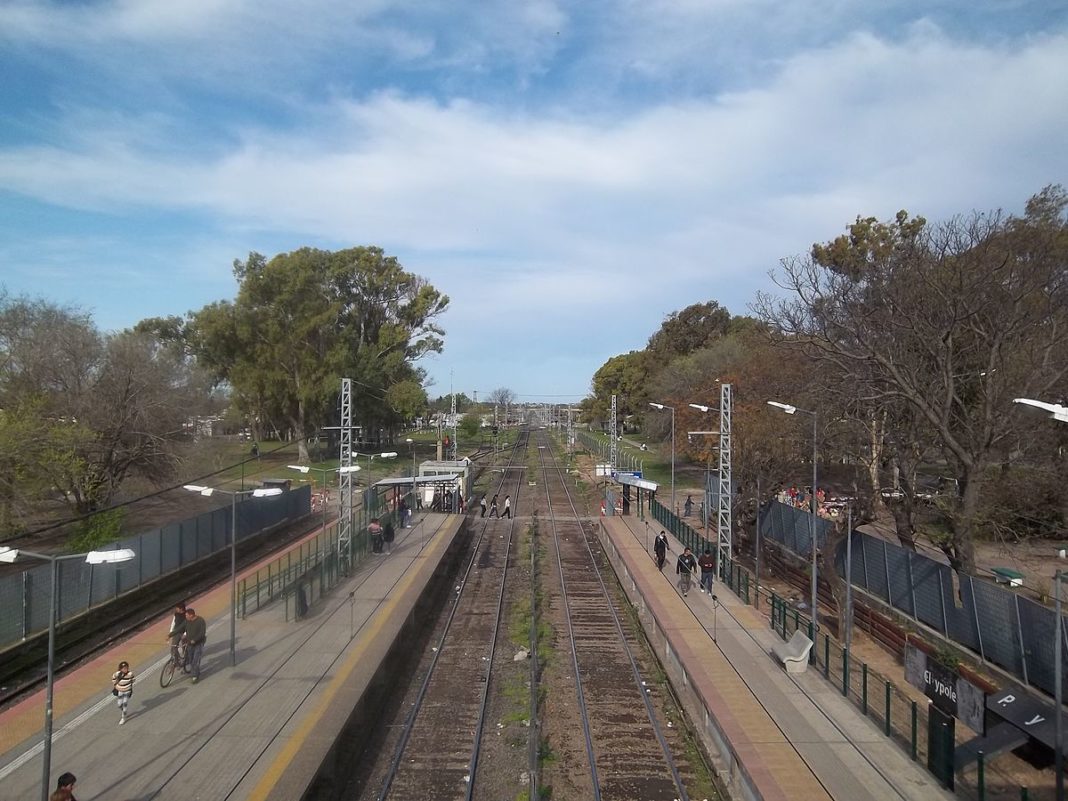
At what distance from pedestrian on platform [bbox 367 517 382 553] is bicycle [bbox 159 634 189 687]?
12.9m

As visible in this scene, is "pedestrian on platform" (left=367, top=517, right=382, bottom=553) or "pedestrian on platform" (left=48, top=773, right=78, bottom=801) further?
"pedestrian on platform" (left=367, top=517, right=382, bottom=553)

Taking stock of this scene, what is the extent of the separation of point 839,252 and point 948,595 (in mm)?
31578

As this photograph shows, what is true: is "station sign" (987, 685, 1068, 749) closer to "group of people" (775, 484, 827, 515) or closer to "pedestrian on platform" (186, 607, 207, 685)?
"pedestrian on platform" (186, 607, 207, 685)

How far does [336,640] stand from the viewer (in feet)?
53.8

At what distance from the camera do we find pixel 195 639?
1362 cm

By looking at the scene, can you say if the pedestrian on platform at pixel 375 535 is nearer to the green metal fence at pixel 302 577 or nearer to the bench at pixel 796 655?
the green metal fence at pixel 302 577

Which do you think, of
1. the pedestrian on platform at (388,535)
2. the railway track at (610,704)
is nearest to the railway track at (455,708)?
the railway track at (610,704)

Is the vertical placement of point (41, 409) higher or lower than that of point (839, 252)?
lower

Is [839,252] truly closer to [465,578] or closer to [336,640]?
[465,578]

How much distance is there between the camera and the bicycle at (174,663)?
13.6 metres

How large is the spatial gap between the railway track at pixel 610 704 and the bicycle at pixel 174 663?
7.07 m

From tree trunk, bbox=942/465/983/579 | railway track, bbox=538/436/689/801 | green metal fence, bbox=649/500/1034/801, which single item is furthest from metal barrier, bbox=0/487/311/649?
tree trunk, bbox=942/465/983/579

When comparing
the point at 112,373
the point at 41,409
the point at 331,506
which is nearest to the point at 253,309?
the point at 331,506

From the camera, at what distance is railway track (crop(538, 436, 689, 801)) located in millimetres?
11688
